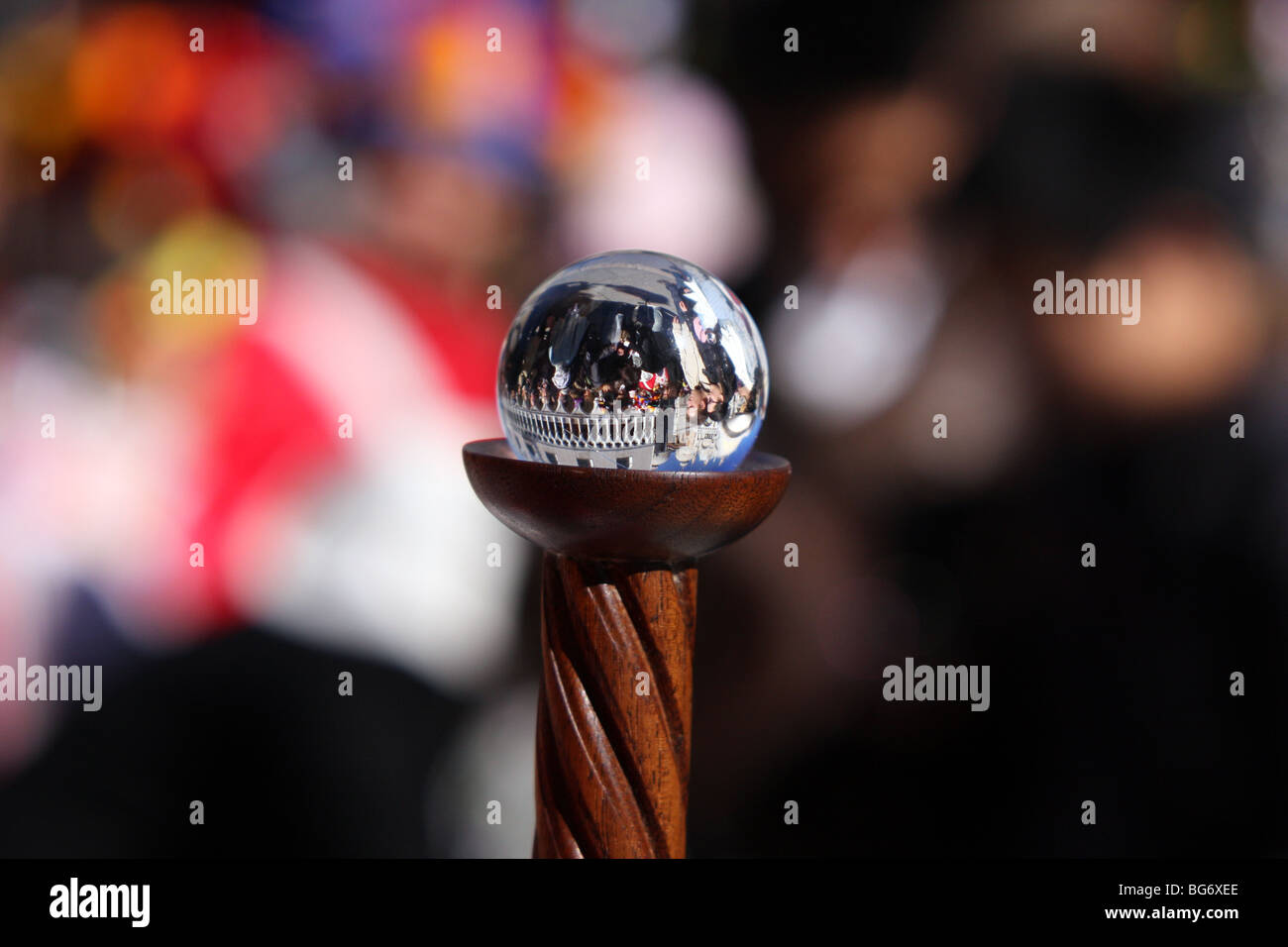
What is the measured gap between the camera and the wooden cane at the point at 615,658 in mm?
→ 1229

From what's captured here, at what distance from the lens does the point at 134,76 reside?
2213mm

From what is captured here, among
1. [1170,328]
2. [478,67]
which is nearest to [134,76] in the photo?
[478,67]

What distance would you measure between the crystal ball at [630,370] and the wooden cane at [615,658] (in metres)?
0.06

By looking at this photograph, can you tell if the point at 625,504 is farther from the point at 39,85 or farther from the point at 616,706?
the point at 39,85

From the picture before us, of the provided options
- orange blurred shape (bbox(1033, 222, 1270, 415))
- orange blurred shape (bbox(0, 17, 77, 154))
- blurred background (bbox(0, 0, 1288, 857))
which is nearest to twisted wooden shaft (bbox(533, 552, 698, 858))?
blurred background (bbox(0, 0, 1288, 857))

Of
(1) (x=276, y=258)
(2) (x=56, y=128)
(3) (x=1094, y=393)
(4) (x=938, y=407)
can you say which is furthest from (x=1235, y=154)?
(2) (x=56, y=128)

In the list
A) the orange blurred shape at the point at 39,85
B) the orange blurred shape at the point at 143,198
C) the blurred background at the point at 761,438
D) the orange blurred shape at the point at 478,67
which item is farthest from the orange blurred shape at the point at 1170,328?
the orange blurred shape at the point at 39,85

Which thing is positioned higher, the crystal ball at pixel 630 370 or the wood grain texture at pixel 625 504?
the crystal ball at pixel 630 370

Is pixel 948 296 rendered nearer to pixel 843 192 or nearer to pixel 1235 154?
pixel 843 192

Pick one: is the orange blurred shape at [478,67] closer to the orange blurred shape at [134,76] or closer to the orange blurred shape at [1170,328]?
the orange blurred shape at [134,76]

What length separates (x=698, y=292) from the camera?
1.24 metres

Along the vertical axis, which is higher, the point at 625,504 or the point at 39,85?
the point at 39,85

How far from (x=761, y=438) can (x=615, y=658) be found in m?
1.15

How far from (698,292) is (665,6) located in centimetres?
127
